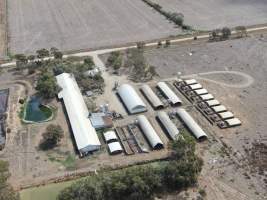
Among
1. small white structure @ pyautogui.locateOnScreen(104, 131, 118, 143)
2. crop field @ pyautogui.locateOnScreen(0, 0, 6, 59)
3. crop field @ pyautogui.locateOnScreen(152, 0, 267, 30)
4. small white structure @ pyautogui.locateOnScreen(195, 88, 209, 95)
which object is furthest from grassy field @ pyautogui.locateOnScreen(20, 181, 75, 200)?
crop field @ pyautogui.locateOnScreen(152, 0, 267, 30)

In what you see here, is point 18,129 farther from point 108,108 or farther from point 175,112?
point 175,112

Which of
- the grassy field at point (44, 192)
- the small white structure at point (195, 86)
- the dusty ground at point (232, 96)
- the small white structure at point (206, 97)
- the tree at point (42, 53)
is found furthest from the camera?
the tree at point (42, 53)

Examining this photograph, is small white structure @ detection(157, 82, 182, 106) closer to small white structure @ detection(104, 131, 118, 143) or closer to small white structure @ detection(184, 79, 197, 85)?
small white structure @ detection(184, 79, 197, 85)

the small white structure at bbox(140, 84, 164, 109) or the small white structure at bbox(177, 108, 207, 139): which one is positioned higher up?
the small white structure at bbox(140, 84, 164, 109)

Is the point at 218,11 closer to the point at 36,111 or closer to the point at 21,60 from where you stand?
the point at 21,60

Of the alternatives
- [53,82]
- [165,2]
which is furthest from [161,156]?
[165,2]

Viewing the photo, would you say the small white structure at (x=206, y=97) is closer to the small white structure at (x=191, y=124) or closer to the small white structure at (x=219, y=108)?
the small white structure at (x=219, y=108)

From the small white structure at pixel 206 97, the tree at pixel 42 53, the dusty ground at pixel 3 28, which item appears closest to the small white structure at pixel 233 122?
the small white structure at pixel 206 97

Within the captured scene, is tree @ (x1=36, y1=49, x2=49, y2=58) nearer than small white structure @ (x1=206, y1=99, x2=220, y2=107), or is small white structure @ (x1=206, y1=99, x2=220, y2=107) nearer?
small white structure @ (x1=206, y1=99, x2=220, y2=107)
